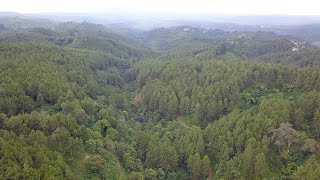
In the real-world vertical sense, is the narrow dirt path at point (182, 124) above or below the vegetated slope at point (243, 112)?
below

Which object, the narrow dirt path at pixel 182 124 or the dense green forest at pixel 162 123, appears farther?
the narrow dirt path at pixel 182 124

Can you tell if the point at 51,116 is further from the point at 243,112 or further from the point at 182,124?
the point at 243,112

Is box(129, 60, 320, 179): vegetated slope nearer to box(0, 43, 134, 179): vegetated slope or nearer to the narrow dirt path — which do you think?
the narrow dirt path

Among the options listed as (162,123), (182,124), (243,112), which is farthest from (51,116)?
(243,112)

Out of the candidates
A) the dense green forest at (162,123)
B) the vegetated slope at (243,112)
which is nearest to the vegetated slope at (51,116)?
the dense green forest at (162,123)

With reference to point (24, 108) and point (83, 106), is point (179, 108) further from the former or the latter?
point (24, 108)

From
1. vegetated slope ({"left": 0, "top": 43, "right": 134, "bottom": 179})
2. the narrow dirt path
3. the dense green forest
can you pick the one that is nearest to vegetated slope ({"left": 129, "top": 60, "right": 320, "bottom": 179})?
the dense green forest

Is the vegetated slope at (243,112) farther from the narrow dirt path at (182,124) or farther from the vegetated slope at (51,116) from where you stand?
the vegetated slope at (51,116)

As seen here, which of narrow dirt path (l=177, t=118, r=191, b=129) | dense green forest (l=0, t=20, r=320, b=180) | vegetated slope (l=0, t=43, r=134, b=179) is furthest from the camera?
narrow dirt path (l=177, t=118, r=191, b=129)
